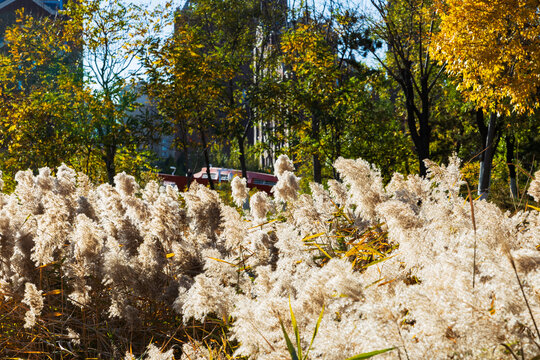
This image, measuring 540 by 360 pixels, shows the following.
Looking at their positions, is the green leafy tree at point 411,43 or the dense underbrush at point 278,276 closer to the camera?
the dense underbrush at point 278,276

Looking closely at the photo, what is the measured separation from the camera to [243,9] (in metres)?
18.2

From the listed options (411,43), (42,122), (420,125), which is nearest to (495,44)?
(420,125)

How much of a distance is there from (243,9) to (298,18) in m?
2.19

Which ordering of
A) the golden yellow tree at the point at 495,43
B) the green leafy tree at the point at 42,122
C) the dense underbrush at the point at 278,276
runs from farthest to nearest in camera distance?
the golden yellow tree at the point at 495,43 → the green leafy tree at the point at 42,122 → the dense underbrush at the point at 278,276

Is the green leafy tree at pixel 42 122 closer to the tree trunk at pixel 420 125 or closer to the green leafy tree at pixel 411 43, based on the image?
the green leafy tree at pixel 411 43

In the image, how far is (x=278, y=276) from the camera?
96.5 inches

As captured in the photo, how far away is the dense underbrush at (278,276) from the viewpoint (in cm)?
128

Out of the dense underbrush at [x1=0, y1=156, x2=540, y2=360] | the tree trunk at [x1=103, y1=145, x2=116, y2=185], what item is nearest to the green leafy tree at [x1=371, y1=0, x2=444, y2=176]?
the tree trunk at [x1=103, y1=145, x2=116, y2=185]

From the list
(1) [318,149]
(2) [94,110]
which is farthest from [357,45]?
(2) [94,110]

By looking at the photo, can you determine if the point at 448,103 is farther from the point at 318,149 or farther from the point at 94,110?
the point at 94,110

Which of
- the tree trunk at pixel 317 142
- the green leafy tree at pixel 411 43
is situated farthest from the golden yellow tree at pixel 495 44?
the tree trunk at pixel 317 142

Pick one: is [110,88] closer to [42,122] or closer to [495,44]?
[42,122]

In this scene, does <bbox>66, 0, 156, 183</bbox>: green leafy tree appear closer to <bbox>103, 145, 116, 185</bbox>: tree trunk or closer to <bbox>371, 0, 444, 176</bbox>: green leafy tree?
<bbox>103, 145, 116, 185</bbox>: tree trunk

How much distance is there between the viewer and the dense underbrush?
4.21 ft
